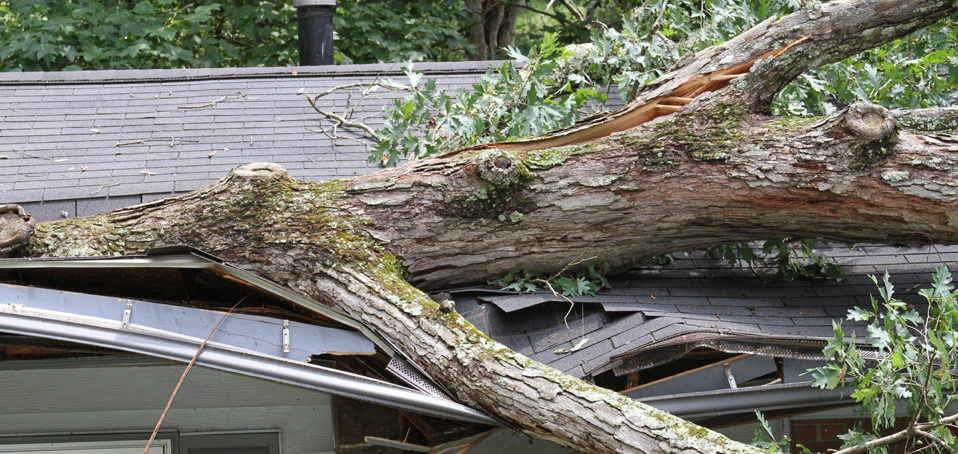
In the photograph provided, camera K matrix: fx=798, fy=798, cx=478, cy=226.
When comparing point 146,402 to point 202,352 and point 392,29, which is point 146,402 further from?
point 392,29

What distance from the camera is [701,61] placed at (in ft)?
12.7

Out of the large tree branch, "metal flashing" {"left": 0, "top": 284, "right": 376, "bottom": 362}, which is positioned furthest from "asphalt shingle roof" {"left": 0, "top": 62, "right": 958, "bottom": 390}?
the large tree branch

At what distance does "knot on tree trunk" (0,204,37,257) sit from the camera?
3.28 m

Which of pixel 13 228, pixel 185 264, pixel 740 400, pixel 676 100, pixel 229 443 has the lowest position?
pixel 740 400

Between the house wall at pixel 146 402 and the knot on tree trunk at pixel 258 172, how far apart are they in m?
1.26

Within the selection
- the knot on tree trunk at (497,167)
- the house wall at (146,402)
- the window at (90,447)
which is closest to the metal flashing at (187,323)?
the knot on tree trunk at (497,167)

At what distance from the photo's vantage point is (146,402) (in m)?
4.28

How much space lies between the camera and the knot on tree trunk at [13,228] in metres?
3.28

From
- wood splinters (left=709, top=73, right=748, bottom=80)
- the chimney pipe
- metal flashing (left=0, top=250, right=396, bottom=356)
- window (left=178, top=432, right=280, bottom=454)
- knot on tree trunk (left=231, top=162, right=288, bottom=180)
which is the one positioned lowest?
window (left=178, top=432, right=280, bottom=454)

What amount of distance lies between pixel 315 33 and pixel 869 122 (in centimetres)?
528

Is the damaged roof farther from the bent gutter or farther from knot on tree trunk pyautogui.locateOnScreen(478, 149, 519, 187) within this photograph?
the bent gutter

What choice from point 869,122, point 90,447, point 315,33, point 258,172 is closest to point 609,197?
point 869,122

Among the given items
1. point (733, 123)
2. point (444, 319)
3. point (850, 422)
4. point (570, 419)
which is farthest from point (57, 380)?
point (850, 422)

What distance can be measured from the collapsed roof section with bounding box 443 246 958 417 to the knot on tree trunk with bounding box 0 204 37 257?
182cm
